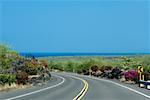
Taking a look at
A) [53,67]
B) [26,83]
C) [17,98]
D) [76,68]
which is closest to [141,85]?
[26,83]

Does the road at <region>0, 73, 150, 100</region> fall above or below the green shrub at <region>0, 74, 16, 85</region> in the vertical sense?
below

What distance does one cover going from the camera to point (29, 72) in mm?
47812

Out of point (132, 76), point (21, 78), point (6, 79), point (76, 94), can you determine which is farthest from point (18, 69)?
point (76, 94)

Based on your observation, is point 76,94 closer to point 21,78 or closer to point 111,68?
point 21,78

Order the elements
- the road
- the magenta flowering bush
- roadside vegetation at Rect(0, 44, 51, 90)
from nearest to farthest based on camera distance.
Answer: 1. the road
2. roadside vegetation at Rect(0, 44, 51, 90)
3. the magenta flowering bush

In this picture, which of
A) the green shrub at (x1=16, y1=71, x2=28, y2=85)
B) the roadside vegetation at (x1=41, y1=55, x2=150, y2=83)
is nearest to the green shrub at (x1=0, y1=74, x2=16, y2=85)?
the green shrub at (x1=16, y1=71, x2=28, y2=85)

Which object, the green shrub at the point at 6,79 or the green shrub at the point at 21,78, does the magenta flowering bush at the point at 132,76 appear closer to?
the green shrub at the point at 21,78

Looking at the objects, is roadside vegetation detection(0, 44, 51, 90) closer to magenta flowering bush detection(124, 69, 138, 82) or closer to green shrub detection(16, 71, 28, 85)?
green shrub detection(16, 71, 28, 85)

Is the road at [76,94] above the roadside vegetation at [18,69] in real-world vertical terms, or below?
below

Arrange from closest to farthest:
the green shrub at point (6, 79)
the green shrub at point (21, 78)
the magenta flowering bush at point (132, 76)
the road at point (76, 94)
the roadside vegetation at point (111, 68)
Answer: the road at point (76, 94)
the green shrub at point (6, 79)
the green shrub at point (21, 78)
the magenta flowering bush at point (132, 76)
the roadside vegetation at point (111, 68)

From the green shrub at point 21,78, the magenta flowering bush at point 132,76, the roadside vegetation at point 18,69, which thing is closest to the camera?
the green shrub at point 21,78

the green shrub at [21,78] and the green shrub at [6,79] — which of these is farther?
the green shrub at [21,78]

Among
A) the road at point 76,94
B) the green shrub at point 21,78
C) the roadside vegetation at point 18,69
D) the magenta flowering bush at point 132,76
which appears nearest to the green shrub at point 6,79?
the roadside vegetation at point 18,69

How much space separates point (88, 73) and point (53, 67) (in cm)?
2495
